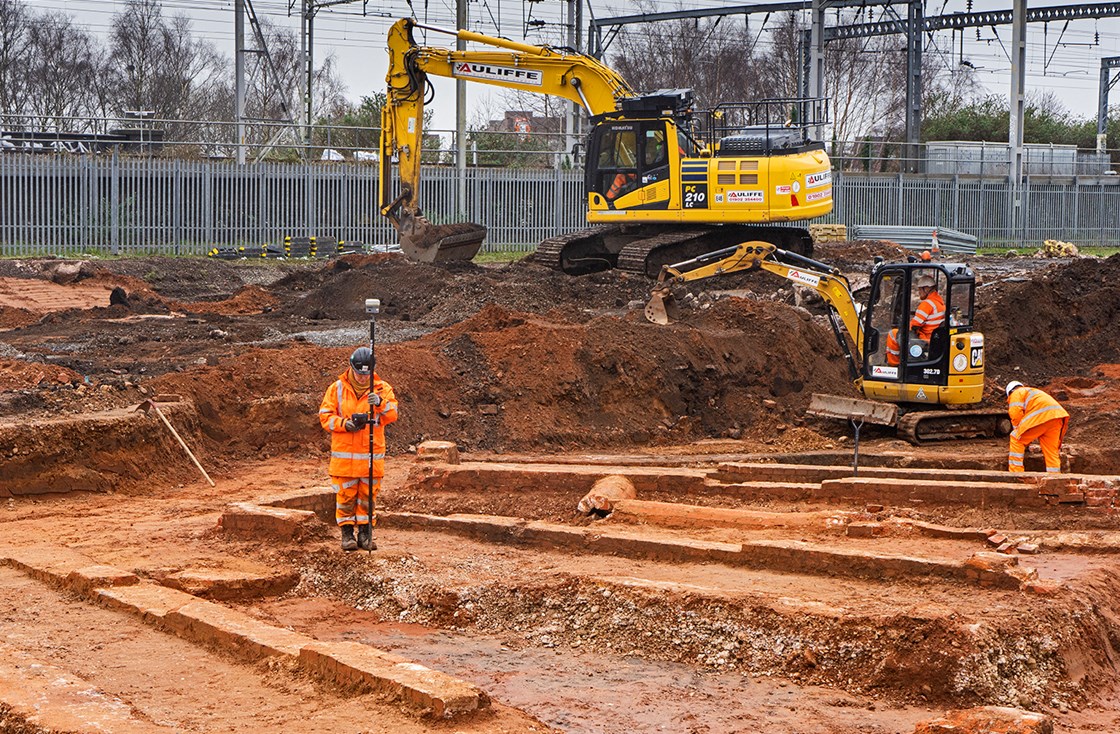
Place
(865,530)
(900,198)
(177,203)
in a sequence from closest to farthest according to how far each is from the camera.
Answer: (865,530) → (177,203) → (900,198)

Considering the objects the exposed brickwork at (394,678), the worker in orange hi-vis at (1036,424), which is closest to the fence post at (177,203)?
the worker in orange hi-vis at (1036,424)

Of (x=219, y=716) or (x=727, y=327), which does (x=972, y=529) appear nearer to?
(x=219, y=716)

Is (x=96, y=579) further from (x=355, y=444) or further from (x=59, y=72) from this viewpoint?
(x=59, y=72)

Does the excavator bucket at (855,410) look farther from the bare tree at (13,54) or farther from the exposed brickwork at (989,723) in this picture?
the bare tree at (13,54)

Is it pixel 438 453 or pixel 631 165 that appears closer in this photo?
pixel 438 453

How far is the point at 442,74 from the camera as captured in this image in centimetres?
2320

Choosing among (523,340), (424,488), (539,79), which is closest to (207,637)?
(424,488)

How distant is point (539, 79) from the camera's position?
23625 mm

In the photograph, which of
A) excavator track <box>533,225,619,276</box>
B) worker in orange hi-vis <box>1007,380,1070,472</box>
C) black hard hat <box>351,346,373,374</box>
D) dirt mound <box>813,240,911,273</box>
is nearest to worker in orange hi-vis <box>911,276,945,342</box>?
worker in orange hi-vis <box>1007,380,1070,472</box>

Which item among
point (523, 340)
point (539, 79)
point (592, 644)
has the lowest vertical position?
point (592, 644)

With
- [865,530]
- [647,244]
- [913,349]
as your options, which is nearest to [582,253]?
[647,244]

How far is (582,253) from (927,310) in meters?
9.74

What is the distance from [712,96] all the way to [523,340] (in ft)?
120

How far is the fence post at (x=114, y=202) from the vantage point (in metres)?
31.8
